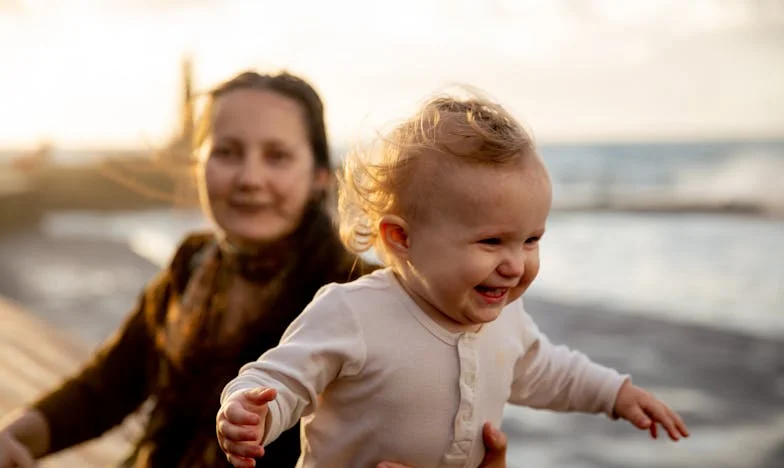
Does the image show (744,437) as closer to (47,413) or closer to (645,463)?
(645,463)

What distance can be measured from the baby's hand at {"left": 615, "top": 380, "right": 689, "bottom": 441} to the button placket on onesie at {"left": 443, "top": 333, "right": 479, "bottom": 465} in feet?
1.14

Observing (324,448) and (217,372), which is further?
(217,372)

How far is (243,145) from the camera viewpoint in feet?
7.06

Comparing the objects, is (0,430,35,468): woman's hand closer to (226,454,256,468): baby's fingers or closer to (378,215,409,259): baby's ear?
(226,454,256,468): baby's fingers

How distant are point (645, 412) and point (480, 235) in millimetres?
567

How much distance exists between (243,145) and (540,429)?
306 cm

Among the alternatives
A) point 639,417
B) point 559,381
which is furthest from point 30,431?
point 639,417

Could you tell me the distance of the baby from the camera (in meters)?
1.50

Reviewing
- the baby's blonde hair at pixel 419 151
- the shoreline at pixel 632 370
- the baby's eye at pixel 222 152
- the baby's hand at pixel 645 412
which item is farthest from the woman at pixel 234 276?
the shoreline at pixel 632 370

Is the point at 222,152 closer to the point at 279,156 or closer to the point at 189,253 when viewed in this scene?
the point at 279,156

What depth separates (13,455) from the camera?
211 centimetres

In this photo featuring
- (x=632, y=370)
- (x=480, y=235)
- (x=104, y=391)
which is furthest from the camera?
(x=632, y=370)

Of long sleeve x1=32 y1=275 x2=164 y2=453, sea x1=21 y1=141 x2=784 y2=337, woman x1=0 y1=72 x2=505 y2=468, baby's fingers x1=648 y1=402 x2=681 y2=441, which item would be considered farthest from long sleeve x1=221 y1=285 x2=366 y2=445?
sea x1=21 y1=141 x2=784 y2=337

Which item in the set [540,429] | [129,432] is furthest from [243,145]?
[540,429]
